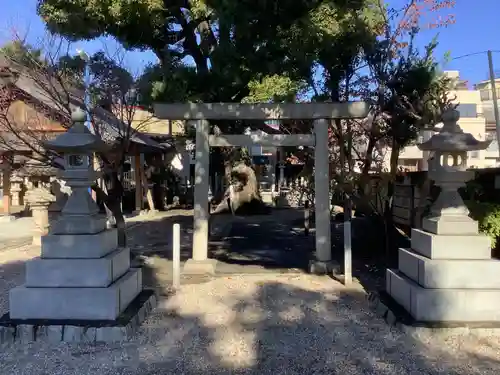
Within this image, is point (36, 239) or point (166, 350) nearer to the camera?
point (166, 350)

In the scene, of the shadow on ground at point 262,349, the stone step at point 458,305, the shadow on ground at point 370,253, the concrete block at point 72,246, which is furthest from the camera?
the shadow on ground at point 370,253

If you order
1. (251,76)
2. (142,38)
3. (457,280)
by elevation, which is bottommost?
(457,280)

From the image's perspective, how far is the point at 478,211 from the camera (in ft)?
21.7

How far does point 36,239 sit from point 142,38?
5.34 metres

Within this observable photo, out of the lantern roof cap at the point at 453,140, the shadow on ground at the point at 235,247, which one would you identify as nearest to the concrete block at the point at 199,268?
the shadow on ground at the point at 235,247

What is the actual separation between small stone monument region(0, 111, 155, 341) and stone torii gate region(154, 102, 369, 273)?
289cm

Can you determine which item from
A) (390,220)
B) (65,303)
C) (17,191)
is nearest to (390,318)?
(65,303)

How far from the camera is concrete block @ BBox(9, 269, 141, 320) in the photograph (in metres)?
4.72

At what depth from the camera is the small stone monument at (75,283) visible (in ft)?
15.1

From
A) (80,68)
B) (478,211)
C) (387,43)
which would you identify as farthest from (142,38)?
(478,211)

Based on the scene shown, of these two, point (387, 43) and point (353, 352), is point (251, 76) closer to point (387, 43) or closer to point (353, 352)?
point (387, 43)

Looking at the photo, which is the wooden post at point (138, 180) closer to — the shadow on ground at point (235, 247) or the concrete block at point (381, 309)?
the shadow on ground at point (235, 247)

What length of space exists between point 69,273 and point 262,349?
6.70ft

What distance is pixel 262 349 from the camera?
4.41m
